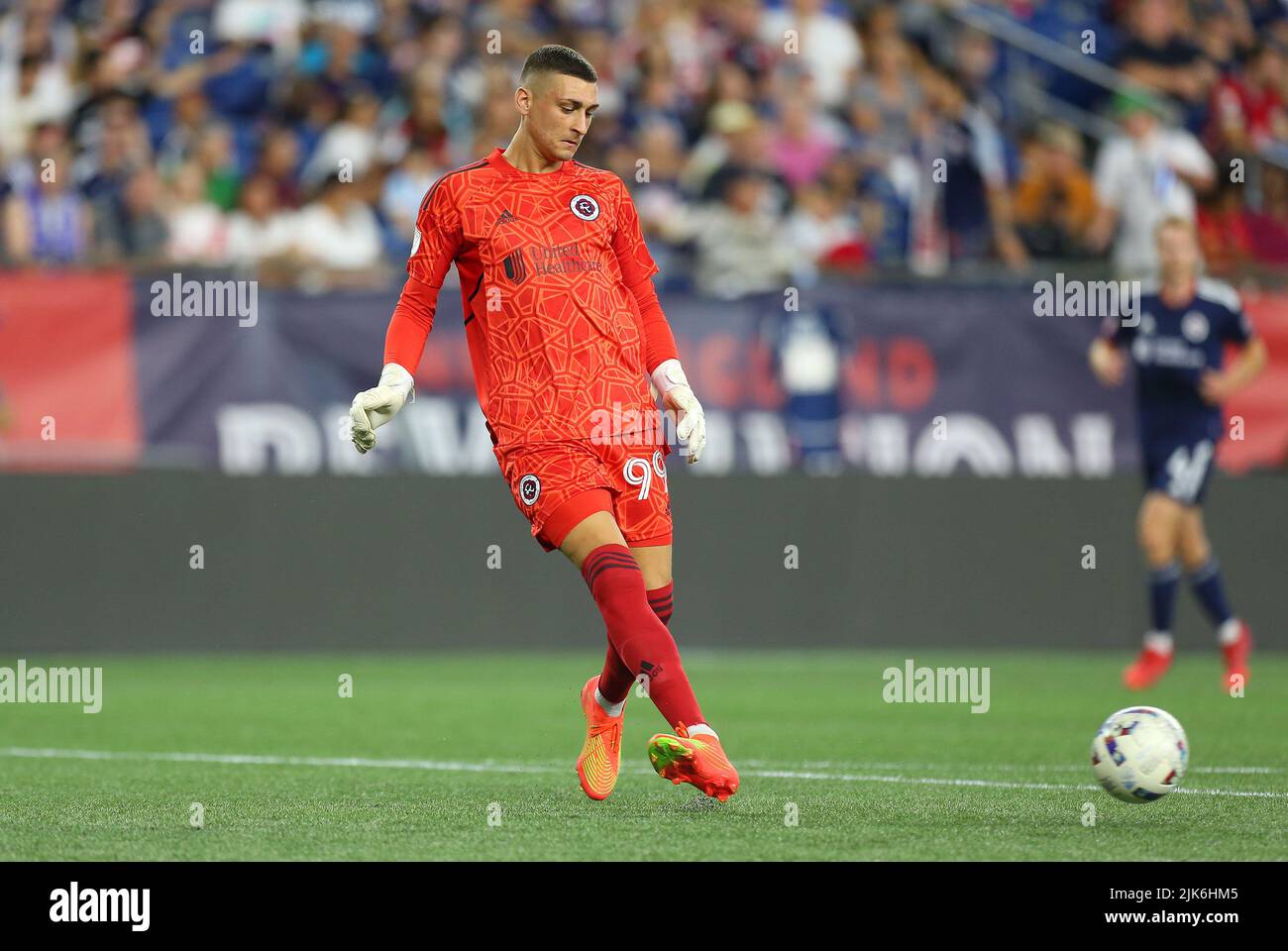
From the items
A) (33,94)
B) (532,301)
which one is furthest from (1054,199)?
(532,301)

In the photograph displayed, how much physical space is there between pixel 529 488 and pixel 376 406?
60 centimetres

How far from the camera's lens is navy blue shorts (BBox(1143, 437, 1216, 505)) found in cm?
1269

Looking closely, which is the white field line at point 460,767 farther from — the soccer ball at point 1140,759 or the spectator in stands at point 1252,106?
the spectator in stands at point 1252,106

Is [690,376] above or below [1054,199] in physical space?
below

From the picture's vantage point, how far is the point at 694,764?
241 inches

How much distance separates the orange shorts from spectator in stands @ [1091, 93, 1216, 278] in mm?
9841

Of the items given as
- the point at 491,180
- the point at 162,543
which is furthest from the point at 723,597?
the point at 491,180

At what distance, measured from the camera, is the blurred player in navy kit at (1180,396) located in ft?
41.7

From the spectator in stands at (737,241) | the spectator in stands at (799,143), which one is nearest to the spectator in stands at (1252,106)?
the spectator in stands at (799,143)

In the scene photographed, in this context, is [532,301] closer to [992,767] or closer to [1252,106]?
[992,767]

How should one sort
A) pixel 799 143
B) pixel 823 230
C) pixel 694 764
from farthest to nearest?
pixel 799 143 → pixel 823 230 → pixel 694 764

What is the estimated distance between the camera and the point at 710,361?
14.6 metres

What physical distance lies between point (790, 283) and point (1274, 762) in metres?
6.91

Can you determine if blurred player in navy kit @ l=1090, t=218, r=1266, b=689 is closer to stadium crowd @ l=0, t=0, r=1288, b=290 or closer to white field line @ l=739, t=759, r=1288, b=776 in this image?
stadium crowd @ l=0, t=0, r=1288, b=290
